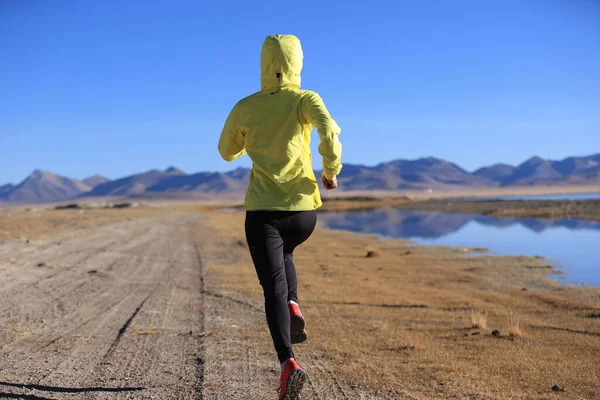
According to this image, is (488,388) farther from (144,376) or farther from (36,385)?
(36,385)

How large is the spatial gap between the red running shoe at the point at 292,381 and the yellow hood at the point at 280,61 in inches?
61.5

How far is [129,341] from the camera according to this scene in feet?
18.2

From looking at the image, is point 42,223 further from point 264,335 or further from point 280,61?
point 280,61

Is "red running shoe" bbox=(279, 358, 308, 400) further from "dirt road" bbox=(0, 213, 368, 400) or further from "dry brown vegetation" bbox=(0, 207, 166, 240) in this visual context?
"dry brown vegetation" bbox=(0, 207, 166, 240)

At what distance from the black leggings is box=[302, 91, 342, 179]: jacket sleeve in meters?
0.33

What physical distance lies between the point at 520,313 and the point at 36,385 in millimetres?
6375

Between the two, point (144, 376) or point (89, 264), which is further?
point (89, 264)

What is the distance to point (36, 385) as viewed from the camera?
4.05 meters

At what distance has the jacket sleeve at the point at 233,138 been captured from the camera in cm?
371

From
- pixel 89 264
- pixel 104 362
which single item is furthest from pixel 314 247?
pixel 104 362

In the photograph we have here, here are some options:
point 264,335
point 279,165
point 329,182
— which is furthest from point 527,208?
point 279,165

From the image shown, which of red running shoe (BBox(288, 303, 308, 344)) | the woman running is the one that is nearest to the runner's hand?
the woman running

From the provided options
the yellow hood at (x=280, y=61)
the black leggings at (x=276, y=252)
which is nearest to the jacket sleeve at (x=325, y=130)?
the yellow hood at (x=280, y=61)

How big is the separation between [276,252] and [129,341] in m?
2.52
